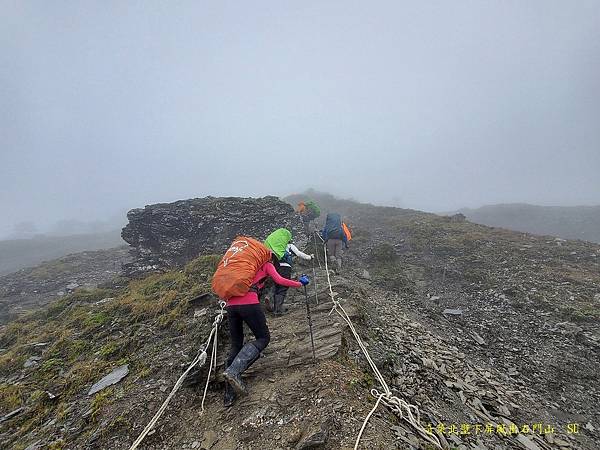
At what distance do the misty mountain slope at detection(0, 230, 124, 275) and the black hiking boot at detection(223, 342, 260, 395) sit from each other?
5928 cm

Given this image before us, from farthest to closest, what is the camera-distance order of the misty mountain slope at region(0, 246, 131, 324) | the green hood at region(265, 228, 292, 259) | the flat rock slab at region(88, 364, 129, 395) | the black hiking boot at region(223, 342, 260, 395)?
the misty mountain slope at region(0, 246, 131, 324) → the green hood at region(265, 228, 292, 259) → the flat rock slab at region(88, 364, 129, 395) → the black hiking boot at region(223, 342, 260, 395)

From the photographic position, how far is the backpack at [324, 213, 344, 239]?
13.8 meters

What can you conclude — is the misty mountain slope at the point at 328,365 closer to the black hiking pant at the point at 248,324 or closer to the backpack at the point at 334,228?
the black hiking pant at the point at 248,324

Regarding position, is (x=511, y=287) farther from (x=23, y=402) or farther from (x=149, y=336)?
(x=23, y=402)

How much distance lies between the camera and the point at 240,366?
17.7 feet

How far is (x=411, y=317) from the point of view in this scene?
11000 millimetres

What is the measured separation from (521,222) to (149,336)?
62309 mm

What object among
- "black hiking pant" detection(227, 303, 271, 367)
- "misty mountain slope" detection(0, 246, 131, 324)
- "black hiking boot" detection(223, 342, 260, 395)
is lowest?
"misty mountain slope" detection(0, 246, 131, 324)

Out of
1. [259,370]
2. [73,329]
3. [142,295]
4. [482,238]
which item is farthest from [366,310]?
[482,238]

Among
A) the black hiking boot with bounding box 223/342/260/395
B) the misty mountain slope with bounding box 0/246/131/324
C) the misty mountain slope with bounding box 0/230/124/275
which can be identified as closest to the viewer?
the black hiking boot with bounding box 223/342/260/395

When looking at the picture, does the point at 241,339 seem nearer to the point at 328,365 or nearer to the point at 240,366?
the point at 240,366

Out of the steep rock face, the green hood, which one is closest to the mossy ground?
the green hood

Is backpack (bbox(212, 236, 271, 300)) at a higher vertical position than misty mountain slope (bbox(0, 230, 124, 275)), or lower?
higher

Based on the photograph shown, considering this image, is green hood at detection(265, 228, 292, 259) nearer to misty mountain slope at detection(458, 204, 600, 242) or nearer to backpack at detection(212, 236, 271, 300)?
backpack at detection(212, 236, 271, 300)
